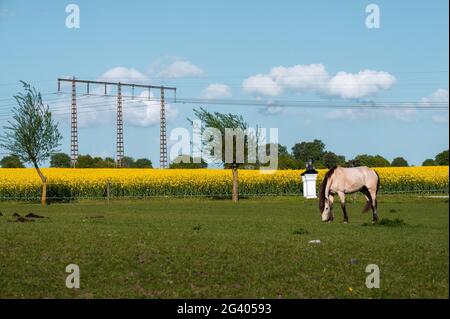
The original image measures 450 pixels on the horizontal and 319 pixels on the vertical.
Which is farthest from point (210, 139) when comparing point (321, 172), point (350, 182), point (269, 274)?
point (269, 274)

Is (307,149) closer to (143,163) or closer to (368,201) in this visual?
(143,163)

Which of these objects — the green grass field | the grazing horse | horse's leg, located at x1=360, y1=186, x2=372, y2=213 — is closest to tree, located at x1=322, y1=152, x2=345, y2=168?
horse's leg, located at x1=360, y1=186, x2=372, y2=213

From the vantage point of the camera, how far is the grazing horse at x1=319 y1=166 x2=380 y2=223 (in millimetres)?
22812

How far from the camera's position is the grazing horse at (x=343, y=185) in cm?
2281

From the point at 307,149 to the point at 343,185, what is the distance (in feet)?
299

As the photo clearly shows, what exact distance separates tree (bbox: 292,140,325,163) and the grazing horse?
83.3 metres

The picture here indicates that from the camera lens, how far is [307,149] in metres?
114

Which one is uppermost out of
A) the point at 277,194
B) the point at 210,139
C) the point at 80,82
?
the point at 80,82

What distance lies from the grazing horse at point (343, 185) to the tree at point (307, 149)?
8330 centimetres
